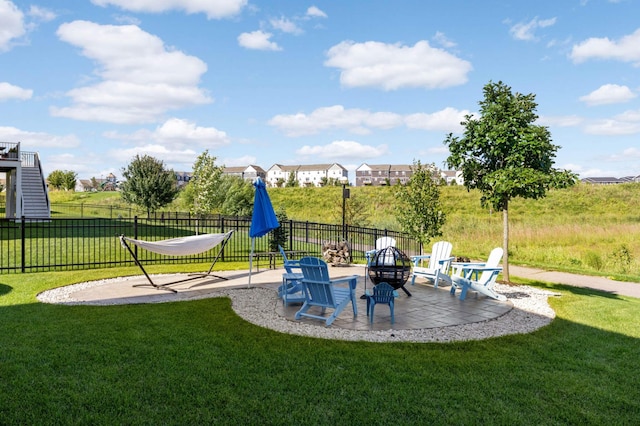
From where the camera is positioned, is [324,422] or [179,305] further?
[179,305]

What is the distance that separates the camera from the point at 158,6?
10.5 meters

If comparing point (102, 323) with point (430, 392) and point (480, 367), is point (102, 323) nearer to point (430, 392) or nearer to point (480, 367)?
point (430, 392)

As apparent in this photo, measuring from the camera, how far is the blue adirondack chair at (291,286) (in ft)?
24.0

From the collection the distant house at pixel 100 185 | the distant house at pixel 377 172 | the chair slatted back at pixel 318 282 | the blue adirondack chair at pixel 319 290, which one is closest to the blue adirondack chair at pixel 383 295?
the blue adirondack chair at pixel 319 290

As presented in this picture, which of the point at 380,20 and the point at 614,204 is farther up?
the point at 380,20

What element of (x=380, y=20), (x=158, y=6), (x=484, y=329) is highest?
(x=380, y=20)

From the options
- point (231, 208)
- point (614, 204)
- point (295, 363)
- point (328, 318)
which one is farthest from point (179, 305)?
point (614, 204)

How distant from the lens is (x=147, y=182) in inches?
1046

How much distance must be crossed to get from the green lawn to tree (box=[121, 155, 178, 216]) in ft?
71.4

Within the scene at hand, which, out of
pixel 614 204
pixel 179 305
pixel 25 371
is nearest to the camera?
pixel 25 371

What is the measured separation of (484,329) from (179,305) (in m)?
4.91

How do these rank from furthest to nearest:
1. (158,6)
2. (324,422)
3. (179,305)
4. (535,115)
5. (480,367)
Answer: (158,6)
(535,115)
(179,305)
(480,367)
(324,422)

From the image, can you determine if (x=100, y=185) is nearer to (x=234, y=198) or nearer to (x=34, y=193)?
(x=34, y=193)

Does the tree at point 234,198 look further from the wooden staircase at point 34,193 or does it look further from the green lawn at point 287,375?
the green lawn at point 287,375
